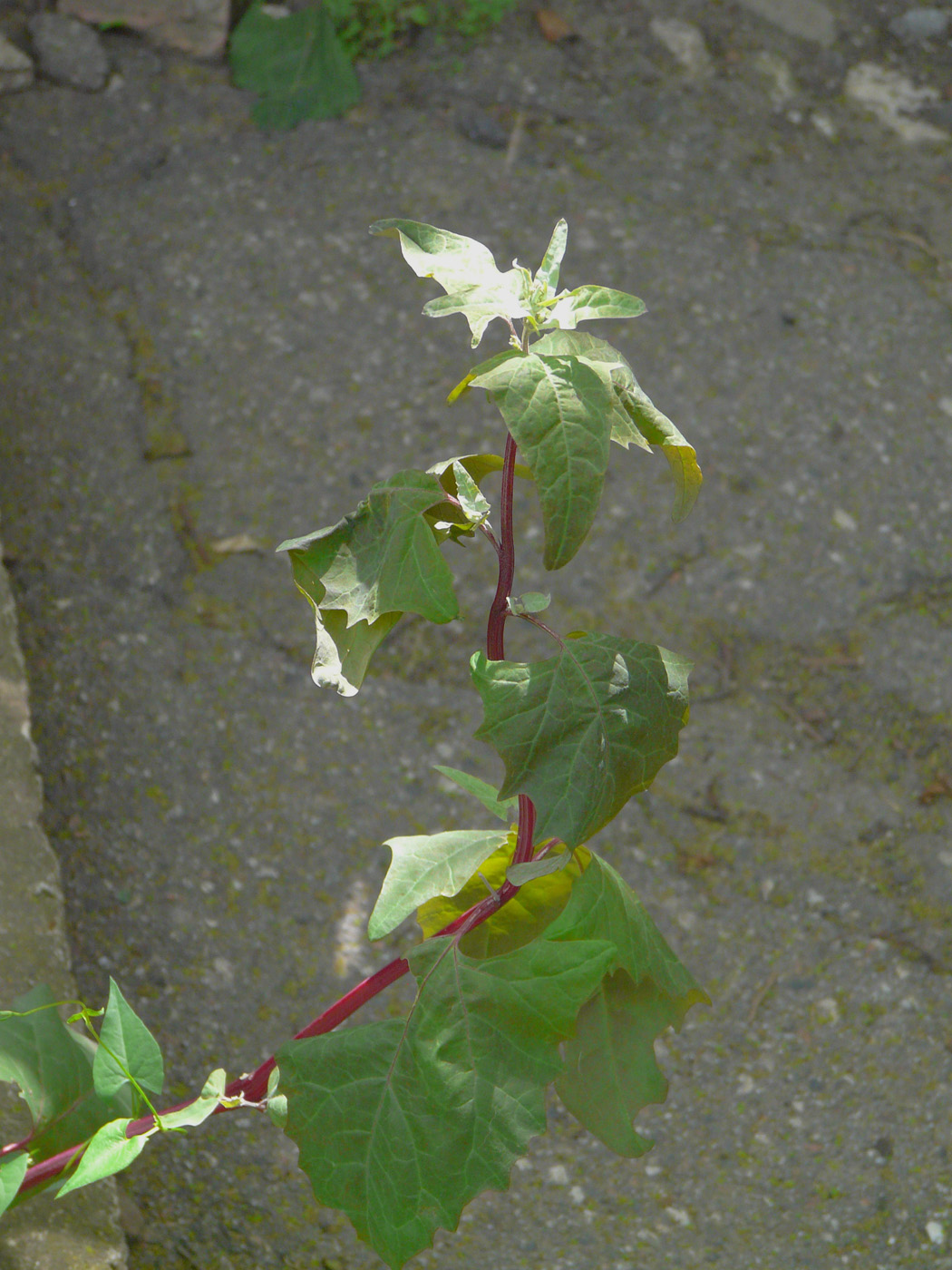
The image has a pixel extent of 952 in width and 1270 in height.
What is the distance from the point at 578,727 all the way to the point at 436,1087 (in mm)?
353

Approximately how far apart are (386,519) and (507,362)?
0.58ft

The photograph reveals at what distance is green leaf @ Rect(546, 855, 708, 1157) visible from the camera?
1157 mm

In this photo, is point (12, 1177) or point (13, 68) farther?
point (13, 68)

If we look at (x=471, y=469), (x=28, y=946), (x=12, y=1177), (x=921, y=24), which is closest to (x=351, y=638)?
(x=471, y=469)

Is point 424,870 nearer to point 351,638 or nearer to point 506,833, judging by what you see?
point 506,833

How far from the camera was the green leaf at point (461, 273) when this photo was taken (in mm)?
940

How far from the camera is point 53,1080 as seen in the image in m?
1.26

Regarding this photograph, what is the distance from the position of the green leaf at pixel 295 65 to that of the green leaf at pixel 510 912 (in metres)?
2.38

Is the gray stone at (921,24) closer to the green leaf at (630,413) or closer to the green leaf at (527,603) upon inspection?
the green leaf at (630,413)

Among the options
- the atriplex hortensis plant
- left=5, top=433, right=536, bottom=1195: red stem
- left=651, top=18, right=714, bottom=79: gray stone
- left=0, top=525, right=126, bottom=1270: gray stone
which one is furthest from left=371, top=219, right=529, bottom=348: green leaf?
left=651, top=18, right=714, bottom=79: gray stone

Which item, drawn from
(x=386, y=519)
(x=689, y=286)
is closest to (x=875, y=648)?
(x=689, y=286)

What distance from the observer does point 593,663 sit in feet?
3.32

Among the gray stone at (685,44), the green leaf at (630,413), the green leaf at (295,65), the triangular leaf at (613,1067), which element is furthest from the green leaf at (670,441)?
the gray stone at (685,44)

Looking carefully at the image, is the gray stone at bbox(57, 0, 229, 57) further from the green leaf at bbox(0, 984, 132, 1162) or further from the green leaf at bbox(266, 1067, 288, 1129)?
the green leaf at bbox(266, 1067, 288, 1129)
